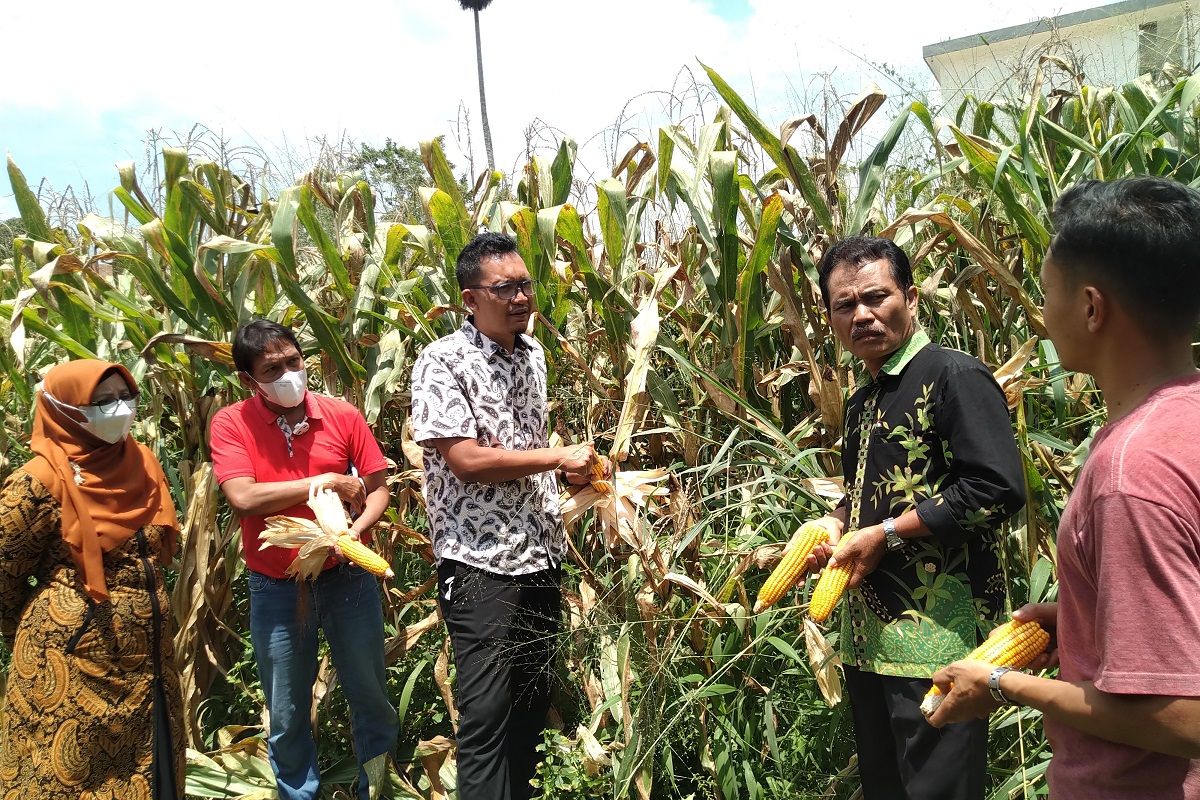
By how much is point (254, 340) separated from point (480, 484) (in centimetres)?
94

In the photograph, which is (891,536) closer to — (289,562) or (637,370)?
(637,370)

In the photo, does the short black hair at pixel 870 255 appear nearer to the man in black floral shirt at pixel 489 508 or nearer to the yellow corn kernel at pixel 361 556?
the man in black floral shirt at pixel 489 508

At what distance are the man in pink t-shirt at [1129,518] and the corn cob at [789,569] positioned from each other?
760 millimetres

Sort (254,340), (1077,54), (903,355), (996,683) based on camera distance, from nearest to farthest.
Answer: (996,683) → (903,355) → (254,340) → (1077,54)

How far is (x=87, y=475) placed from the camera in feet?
9.09

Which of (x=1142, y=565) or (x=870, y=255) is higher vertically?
(x=870, y=255)

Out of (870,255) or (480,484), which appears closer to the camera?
(870,255)

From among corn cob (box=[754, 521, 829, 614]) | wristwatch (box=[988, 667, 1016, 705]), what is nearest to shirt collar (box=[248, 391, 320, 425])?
corn cob (box=[754, 521, 829, 614])

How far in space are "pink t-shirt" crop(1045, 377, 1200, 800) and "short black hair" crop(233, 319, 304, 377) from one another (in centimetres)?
248

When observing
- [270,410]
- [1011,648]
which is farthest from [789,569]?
[270,410]

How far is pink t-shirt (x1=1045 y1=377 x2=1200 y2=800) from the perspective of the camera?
987mm

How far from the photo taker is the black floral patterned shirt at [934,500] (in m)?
1.81

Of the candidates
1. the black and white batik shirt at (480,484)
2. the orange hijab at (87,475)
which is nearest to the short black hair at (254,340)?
the orange hijab at (87,475)

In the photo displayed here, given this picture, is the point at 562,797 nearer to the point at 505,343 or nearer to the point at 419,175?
the point at 505,343
